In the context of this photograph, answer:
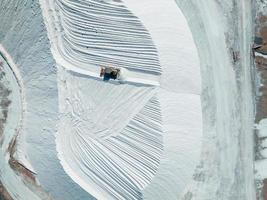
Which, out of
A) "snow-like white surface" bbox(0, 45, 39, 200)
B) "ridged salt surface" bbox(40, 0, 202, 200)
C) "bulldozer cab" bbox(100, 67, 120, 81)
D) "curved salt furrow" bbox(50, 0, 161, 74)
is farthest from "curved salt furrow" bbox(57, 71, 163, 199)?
"snow-like white surface" bbox(0, 45, 39, 200)

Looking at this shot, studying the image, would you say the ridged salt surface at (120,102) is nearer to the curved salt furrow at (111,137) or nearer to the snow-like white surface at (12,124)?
the curved salt furrow at (111,137)

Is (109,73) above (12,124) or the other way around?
above

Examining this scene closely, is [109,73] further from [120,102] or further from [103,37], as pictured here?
[103,37]

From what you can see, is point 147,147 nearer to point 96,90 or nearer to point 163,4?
point 96,90

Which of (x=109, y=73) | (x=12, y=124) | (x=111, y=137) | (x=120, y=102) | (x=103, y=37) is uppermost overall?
(x=103, y=37)

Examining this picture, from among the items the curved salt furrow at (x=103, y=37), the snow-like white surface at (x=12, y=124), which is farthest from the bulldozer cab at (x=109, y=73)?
the snow-like white surface at (x=12, y=124)

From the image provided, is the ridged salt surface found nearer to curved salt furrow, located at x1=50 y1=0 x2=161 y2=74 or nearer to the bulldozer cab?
curved salt furrow, located at x1=50 y1=0 x2=161 y2=74

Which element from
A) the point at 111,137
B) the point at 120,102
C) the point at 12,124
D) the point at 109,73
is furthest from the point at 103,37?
the point at 12,124
